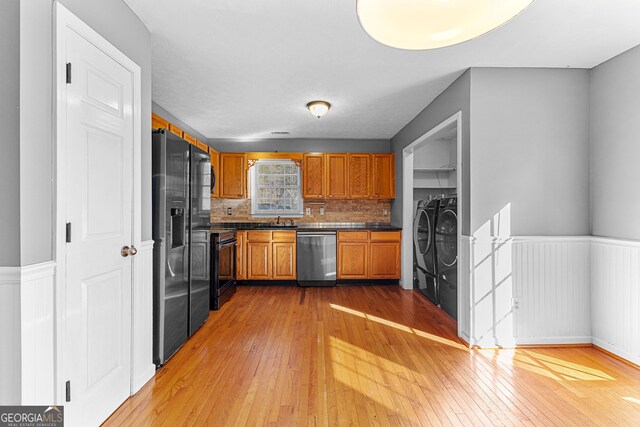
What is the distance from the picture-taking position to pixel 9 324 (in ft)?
4.06

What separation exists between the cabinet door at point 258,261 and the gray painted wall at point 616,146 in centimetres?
391

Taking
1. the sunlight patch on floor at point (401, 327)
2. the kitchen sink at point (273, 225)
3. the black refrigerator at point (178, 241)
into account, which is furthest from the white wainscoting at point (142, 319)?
the kitchen sink at point (273, 225)

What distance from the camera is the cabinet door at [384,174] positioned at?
17.4 ft

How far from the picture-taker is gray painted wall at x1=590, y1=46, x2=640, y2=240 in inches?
96.8

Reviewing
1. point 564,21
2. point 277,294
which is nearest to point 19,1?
point 564,21

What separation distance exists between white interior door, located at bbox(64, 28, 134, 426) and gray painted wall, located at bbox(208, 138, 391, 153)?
3.56 metres

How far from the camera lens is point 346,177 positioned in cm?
530

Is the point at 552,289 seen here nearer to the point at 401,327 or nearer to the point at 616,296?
the point at 616,296

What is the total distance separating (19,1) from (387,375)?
2.74m

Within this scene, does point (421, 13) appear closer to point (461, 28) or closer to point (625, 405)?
point (461, 28)

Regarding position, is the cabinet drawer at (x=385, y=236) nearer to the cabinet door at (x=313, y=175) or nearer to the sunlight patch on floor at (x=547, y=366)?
the cabinet door at (x=313, y=175)

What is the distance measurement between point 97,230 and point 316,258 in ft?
11.4

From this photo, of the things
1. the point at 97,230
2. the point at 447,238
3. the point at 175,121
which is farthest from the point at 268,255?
the point at 97,230

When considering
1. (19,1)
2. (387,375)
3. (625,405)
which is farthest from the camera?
(387,375)
